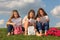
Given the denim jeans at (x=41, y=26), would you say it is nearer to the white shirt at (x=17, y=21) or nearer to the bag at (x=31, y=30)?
the bag at (x=31, y=30)

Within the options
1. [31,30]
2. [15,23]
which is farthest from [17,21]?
[31,30]

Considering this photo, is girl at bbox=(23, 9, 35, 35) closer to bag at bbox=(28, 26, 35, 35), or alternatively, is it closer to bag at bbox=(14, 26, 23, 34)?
bag at bbox=(28, 26, 35, 35)

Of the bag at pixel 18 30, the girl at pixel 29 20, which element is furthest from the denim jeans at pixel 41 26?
the bag at pixel 18 30

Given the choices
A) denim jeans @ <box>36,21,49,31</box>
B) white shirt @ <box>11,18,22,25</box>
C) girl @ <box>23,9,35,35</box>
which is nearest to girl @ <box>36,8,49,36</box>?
denim jeans @ <box>36,21,49,31</box>

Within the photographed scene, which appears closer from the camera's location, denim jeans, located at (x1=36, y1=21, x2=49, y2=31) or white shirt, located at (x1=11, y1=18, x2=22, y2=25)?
denim jeans, located at (x1=36, y1=21, x2=49, y2=31)

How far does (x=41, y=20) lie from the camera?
13414mm

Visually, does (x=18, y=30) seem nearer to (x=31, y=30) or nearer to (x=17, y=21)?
(x=17, y=21)

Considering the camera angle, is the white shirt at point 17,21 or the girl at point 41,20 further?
the white shirt at point 17,21

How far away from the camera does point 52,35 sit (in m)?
12.9

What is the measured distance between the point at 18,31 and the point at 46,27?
166 centimetres

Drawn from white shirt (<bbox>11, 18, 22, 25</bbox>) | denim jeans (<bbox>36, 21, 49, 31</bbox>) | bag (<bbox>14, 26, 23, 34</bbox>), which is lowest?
bag (<bbox>14, 26, 23, 34</bbox>)

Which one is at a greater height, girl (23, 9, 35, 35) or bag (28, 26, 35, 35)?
girl (23, 9, 35, 35)

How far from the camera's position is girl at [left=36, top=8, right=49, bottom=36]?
13.3 m

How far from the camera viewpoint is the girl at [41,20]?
13309 millimetres
